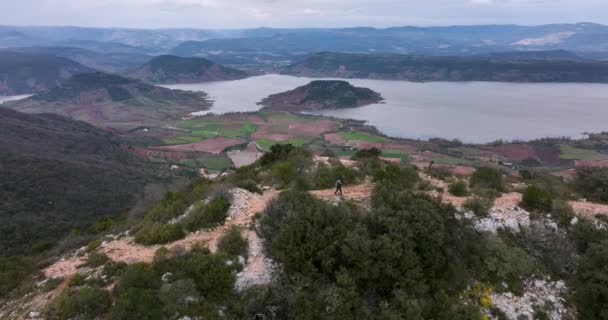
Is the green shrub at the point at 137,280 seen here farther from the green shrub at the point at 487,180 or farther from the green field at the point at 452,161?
the green field at the point at 452,161

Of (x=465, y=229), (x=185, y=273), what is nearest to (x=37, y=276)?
(x=185, y=273)

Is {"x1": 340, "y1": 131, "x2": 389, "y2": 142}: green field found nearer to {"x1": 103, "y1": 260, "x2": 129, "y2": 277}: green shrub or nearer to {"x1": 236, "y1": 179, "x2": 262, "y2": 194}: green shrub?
{"x1": 236, "y1": 179, "x2": 262, "y2": 194}: green shrub

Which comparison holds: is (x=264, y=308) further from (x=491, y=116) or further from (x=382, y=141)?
(x=491, y=116)

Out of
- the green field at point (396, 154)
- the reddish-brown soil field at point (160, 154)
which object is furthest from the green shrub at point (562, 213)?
the reddish-brown soil field at point (160, 154)

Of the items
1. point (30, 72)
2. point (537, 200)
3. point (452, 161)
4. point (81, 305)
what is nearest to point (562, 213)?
point (537, 200)

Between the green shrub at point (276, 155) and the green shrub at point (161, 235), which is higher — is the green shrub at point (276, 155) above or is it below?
above

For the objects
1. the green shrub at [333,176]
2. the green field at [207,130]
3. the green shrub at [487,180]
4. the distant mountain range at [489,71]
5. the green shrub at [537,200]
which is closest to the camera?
Result: the green shrub at [537,200]

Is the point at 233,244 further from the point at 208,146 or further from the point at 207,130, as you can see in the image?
the point at 207,130
